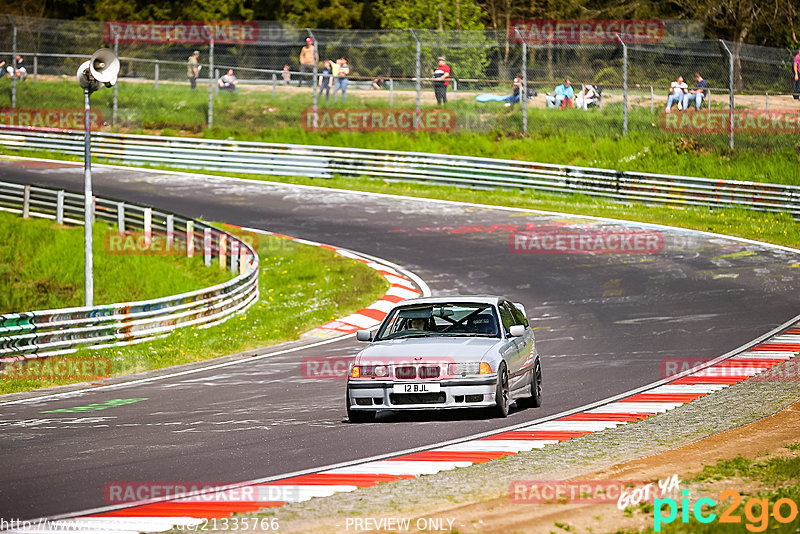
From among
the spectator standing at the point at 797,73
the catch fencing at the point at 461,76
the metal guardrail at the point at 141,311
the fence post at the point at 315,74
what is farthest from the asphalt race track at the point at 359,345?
the spectator standing at the point at 797,73

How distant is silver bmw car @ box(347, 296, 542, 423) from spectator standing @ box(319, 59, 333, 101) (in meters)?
24.4

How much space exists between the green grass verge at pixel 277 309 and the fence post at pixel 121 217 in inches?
130

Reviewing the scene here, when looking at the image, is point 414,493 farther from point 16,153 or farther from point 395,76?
point 16,153

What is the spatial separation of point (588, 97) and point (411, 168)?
572cm

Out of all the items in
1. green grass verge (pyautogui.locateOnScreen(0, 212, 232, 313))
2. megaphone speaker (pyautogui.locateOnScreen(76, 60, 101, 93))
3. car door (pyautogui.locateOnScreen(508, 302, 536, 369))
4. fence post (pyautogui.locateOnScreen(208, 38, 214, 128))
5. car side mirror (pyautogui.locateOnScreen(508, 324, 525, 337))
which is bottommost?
Result: green grass verge (pyautogui.locateOnScreen(0, 212, 232, 313))

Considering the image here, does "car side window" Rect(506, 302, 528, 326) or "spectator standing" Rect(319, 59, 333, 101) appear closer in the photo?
"car side window" Rect(506, 302, 528, 326)

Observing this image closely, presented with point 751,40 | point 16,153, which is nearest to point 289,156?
point 16,153

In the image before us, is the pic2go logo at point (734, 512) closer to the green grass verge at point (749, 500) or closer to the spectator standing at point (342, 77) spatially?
the green grass verge at point (749, 500)

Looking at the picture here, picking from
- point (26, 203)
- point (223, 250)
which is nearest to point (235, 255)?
point (223, 250)

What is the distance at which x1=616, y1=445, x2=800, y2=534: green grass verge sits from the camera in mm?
6879

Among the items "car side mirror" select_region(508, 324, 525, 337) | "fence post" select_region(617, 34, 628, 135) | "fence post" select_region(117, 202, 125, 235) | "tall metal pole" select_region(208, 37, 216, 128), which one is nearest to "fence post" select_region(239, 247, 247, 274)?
"fence post" select_region(117, 202, 125, 235)

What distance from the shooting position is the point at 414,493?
8258mm

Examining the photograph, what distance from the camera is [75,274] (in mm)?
25578

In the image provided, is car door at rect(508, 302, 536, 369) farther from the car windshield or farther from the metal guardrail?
the metal guardrail
